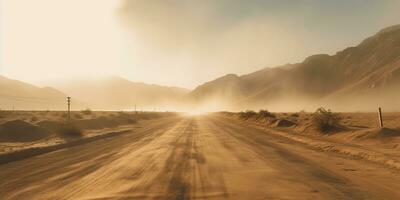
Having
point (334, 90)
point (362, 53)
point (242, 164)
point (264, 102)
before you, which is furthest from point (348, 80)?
point (242, 164)

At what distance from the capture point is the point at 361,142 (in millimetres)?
21984

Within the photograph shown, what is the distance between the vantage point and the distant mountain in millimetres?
122225

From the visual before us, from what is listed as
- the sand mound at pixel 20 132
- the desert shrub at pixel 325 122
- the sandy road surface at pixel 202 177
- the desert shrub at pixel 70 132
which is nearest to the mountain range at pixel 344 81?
the desert shrub at pixel 325 122

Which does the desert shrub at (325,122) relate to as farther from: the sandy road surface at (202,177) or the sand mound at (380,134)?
the sandy road surface at (202,177)

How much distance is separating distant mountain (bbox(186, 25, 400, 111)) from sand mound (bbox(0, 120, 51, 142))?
95.3 m

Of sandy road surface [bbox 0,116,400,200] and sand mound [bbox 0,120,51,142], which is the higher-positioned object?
sand mound [bbox 0,120,51,142]

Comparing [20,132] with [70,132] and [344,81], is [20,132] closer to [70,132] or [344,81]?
[70,132]

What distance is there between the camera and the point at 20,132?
3216cm

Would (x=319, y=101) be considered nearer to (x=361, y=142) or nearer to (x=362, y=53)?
(x=362, y=53)

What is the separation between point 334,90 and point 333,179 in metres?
145

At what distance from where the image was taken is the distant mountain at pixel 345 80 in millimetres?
122225

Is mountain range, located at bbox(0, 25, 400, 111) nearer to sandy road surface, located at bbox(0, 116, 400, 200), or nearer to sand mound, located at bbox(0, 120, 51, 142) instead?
sand mound, located at bbox(0, 120, 51, 142)

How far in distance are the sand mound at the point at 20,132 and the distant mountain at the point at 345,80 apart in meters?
95.3

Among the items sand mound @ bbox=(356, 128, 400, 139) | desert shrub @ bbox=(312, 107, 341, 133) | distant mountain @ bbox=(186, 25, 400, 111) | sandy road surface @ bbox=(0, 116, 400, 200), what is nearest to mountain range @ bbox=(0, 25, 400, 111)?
distant mountain @ bbox=(186, 25, 400, 111)
